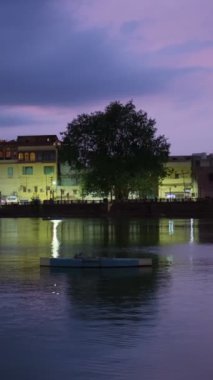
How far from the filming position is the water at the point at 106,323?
13.5 meters

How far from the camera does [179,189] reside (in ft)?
607

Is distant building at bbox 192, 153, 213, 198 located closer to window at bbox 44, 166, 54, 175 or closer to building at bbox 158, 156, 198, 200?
building at bbox 158, 156, 198, 200

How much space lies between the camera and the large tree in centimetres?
13275

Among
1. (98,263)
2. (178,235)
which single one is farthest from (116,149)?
(98,263)

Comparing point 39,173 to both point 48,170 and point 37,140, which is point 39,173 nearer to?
point 48,170

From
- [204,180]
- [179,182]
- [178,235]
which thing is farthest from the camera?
[179,182]

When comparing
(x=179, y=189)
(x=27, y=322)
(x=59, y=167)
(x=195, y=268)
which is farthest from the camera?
(x=179, y=189)

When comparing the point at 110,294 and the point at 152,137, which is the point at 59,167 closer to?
the point at 152,137

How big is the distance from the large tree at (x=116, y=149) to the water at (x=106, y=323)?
10006 centimetres

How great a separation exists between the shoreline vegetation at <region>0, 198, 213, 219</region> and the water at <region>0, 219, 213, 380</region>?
101143 millimetres

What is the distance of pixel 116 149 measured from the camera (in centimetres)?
13688

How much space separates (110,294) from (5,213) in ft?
404

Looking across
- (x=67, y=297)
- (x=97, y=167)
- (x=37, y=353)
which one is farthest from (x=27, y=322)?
(x=97, y=167)

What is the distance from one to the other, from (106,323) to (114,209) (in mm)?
115667
